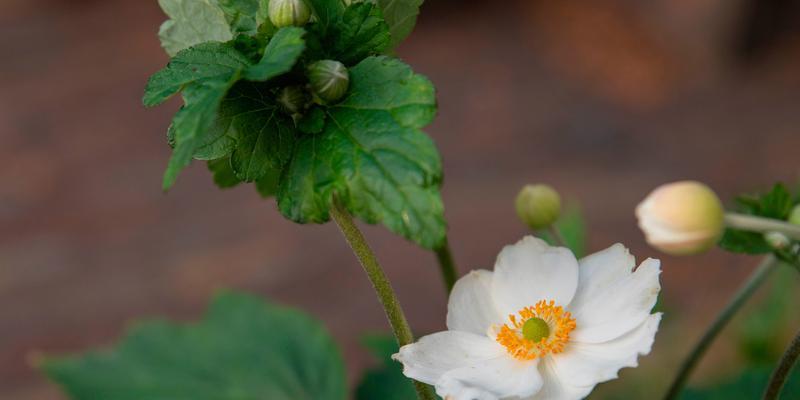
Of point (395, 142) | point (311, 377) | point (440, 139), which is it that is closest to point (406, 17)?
point (395, 142)

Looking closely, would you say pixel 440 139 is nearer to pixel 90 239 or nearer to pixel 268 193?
pixel 90 239

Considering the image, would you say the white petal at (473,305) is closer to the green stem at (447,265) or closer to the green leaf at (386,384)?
the green stem at (447,265)

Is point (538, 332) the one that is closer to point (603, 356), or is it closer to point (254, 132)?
point (603, 356)

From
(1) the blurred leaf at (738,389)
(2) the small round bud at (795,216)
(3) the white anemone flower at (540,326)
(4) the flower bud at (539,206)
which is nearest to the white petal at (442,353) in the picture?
(3) the white anemone flower at (540,326)

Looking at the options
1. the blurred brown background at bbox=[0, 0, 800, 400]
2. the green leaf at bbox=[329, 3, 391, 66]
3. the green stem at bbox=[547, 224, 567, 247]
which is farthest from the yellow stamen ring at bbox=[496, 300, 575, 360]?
the blurred brown background at bbox=[0, 0, 800, 400]

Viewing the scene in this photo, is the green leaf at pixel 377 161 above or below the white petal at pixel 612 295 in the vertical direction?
above

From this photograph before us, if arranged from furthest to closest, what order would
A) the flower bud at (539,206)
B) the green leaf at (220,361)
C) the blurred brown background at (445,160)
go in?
the blurred brown background at (445,160) → the green leaf at (220,361) → the flower bud at (539,206)

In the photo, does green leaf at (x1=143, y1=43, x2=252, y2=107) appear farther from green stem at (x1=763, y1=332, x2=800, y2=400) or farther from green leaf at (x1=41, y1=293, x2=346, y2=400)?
green leaf at (x1=41, y1=293, x2=346, y2=400)
